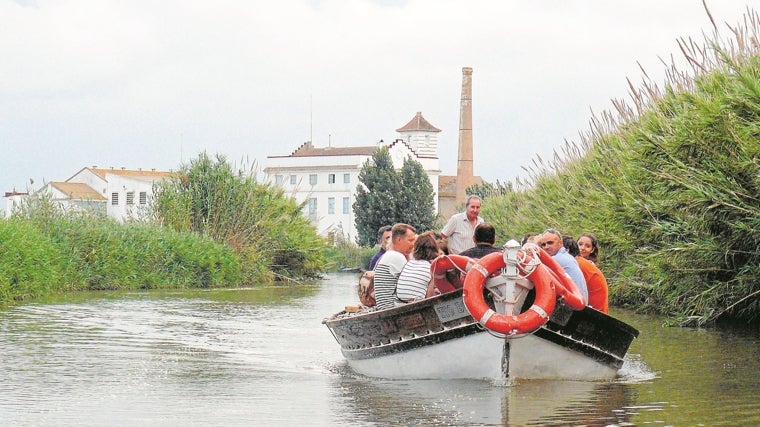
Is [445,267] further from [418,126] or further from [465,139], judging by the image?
[418,126]

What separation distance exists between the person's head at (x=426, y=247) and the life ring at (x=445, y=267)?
212 mm

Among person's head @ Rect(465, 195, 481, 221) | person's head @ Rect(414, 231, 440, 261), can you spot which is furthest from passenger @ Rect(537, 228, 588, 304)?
person's head @ Rect(465, 195, 481, 221)

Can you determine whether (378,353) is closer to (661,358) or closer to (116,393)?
(116,393)

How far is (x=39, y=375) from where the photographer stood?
45.8 ft

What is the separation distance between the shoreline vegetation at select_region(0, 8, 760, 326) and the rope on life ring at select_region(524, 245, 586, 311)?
5.22 m

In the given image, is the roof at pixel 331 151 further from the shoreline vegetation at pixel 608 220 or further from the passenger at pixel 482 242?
the passenger at pixel 482 242

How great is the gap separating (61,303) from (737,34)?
49.8 feet

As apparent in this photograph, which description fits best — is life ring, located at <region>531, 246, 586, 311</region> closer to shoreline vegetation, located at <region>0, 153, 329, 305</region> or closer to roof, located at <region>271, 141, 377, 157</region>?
shoreline vegetation, located at <region>0, 153, 329, 305</region>

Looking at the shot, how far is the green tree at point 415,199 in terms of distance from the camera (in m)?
91.5

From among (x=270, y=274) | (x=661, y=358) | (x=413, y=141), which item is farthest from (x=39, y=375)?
(x=413, y=141)

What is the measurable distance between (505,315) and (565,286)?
2.65 ft

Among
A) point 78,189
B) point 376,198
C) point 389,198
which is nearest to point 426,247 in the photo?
point 389,198

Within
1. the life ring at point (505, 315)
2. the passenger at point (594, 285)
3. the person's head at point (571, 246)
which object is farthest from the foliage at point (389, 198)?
the life ring at point (505, 315)

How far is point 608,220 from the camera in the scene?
23.4 metres
